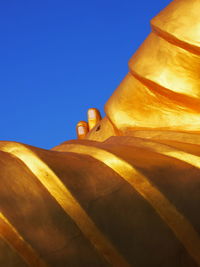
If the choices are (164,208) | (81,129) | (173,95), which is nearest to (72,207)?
(164,208)

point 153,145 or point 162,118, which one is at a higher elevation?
point 153,145

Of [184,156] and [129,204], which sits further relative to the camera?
Result: [184,156]

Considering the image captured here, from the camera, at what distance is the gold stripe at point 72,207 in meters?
1.01

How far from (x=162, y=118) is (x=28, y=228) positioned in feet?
2.82

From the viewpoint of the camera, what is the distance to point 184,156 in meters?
1.22

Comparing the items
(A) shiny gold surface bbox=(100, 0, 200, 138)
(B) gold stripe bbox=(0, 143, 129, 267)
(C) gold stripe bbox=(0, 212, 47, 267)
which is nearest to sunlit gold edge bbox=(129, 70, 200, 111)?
(A) shiny gold surface bbox=(100, 0, 200, 138)

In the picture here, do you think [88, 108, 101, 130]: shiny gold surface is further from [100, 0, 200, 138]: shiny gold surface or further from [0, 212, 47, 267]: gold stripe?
[0, 212, 47, 267]: gold stripe

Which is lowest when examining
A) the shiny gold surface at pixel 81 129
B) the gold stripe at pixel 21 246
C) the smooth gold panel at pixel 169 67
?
the shiny gold surface at pixel 81 129

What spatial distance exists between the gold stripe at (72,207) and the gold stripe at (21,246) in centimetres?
11

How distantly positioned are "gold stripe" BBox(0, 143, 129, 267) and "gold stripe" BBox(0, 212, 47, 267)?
11 cm

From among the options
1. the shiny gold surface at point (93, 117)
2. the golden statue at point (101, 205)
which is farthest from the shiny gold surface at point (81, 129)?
the golden statue at point (101, 205)

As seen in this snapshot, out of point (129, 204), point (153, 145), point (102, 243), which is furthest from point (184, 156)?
point (102, 243)

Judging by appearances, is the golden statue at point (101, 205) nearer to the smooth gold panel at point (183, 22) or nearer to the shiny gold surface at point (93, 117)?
the smooth gold panel at point (183, 22)

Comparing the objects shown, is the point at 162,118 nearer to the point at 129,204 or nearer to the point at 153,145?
the point at 153,145
